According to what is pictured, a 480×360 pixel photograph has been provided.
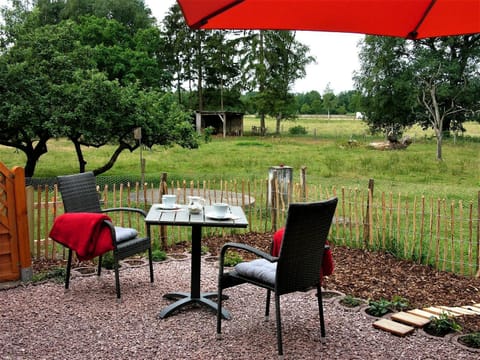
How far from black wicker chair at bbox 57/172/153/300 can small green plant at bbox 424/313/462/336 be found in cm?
241

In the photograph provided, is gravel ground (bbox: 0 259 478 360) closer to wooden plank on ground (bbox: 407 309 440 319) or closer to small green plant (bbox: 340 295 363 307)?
small green plant (bbox: 340 295 363 307)

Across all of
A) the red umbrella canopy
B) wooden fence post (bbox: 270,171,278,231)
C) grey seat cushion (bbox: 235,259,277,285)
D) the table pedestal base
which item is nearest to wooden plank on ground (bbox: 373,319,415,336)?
grey seat cushion (bbox: 235,259,277,285)

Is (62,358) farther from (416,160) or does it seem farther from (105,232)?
(416,160)

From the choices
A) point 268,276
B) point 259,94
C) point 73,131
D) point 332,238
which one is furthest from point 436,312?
point 259,94

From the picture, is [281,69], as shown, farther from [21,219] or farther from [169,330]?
[169,330]

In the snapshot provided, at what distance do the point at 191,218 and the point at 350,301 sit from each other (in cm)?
151

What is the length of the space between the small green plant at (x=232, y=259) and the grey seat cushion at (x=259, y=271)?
1.81 m

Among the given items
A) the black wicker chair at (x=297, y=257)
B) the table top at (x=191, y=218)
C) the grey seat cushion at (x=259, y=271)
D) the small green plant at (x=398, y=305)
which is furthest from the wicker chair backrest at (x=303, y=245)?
the small green plant at (x=398, y=305)

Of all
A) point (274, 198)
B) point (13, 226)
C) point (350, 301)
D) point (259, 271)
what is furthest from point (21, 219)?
point (274, 198)

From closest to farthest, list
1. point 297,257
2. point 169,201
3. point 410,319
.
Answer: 1. point 297,257
2. point 410,319
3. point 169,201

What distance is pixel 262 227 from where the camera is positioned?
7.45m

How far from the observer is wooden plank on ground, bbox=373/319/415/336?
3496mm

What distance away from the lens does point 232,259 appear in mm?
5422

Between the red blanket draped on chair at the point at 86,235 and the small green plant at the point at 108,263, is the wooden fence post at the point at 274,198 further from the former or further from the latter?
the red blanket draped on chair at the point at 86,235
